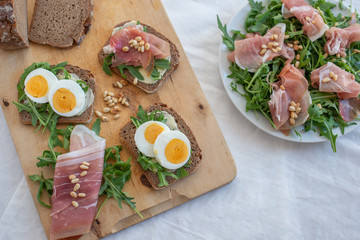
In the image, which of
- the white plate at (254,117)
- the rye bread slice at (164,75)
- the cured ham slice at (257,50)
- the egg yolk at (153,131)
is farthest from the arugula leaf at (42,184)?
the cured ham slice at (257,50)

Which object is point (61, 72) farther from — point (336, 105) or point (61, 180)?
point (336, 105)

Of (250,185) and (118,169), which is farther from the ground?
(118,169)

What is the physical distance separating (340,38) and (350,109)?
74 cm

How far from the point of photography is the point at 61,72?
3529 millimetres

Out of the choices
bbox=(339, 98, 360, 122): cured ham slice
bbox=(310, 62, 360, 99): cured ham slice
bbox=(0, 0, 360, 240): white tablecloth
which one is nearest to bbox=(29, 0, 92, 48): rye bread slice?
bbox=(0, 0, 360, 240): white tablecloth

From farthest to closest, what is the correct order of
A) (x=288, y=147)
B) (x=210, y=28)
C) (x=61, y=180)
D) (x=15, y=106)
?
(x=210, y=28)
(x=288, y=147)
(x=15, y=106)
(x=61, y=180)

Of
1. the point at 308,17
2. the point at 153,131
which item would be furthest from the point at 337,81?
the point at 153,131

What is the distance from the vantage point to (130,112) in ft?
11.8

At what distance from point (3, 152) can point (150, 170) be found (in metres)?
1.58

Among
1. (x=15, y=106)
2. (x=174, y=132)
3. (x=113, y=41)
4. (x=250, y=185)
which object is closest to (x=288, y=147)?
(x=250, y=185)

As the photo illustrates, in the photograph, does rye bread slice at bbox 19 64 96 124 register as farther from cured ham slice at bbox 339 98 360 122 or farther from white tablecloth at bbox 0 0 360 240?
cured ham slice at bbox 339 98 360 122

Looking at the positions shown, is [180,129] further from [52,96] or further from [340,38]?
[340,38]

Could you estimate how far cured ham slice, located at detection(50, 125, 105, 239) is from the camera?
3.19 metres

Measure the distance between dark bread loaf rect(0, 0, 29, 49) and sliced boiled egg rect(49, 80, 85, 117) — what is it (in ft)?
2.12
